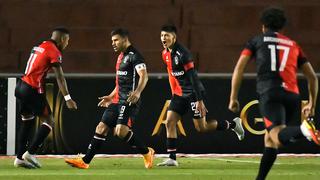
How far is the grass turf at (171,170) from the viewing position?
9.55 m

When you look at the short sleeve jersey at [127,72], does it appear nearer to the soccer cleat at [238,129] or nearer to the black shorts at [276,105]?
the soccer cleat at [238,129]

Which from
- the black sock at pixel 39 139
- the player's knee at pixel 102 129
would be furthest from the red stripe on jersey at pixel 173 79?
the black sock at pixel 39 139

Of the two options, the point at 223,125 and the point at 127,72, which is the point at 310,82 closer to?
the point at 127,72

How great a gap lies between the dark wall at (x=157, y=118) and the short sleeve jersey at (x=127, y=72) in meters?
2.63

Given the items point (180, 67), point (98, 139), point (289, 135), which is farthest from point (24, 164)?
point (289, 135)

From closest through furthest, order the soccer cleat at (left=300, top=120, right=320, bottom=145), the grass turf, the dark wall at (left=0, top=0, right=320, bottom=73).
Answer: the soccer cleat at (left=300, top=120, right=320, bottom=145) → the grass turf → the dark wall at (left=0, top=0, right=320, bottom=73)

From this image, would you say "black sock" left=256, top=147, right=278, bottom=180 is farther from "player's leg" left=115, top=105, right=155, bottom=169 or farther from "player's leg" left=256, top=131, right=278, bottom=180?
"player's leg" left=115, top=105, right=155, bottom=169

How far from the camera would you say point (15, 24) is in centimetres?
1670

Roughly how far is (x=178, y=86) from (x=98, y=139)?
4.67 ft

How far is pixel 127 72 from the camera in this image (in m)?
10.8

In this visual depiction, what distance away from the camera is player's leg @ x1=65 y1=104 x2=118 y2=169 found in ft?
34.6

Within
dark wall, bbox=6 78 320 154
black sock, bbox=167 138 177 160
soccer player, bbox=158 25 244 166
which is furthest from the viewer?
dark wall, bbox=6 78 320 154

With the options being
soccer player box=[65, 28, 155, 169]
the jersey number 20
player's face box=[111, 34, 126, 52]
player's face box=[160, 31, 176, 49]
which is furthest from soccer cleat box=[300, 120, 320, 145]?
player's face box=[160, 31, 176, 49]

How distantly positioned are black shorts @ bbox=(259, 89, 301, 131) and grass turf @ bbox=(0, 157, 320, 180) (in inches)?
65.5
